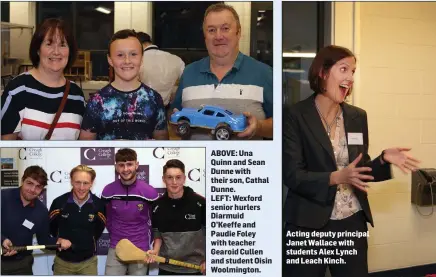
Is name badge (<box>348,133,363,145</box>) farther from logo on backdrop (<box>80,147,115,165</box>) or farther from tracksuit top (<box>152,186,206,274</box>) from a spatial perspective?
logo on backdrop (<box>80,147,115,165</box>)

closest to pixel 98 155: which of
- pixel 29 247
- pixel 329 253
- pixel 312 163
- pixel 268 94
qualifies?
pixel 29 247

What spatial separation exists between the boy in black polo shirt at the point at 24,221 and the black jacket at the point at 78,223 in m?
0.04

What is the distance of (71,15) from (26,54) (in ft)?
1.19

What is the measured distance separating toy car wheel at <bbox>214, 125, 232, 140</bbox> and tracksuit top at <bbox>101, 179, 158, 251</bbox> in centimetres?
52

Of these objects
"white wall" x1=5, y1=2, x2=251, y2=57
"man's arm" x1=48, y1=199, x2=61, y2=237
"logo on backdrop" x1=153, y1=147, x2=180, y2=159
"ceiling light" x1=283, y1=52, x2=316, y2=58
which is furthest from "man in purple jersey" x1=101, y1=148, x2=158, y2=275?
"ceiling light" x1=283, y1=52, x2=316, y2=58

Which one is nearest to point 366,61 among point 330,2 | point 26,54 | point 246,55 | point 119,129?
point 330,2

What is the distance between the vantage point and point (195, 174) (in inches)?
124

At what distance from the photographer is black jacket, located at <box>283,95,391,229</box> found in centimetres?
309

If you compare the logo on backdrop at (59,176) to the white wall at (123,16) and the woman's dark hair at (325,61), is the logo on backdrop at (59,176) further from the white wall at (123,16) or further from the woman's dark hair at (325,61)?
the woman's dark hair at (325,61)

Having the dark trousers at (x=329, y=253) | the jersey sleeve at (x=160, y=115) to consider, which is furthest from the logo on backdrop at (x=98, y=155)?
the dark trousers at (x=329, y=253)

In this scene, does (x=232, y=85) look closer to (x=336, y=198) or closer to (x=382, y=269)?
(x=336, y=198)

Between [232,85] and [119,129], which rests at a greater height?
[232,85]

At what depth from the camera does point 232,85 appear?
3129 millimetres

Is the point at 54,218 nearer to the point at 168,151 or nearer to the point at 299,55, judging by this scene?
the point at 168,151
